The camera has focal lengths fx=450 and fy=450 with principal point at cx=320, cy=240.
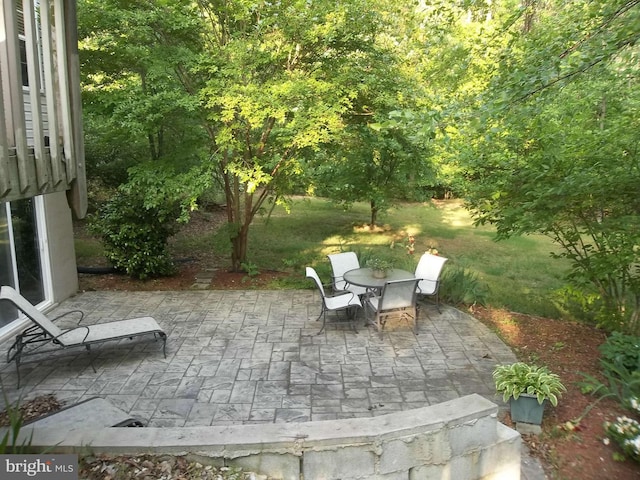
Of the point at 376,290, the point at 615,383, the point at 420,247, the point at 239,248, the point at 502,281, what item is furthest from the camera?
the point at 420,247

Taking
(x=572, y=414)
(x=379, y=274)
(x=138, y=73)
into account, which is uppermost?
(x=138, y=73)

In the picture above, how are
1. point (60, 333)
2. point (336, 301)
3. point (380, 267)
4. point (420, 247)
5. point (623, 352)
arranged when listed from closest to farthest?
point (623, 352) < point (60, 333) < point (336, 301) < point (380, 267) < point (420, 247)

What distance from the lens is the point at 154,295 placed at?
8125mm

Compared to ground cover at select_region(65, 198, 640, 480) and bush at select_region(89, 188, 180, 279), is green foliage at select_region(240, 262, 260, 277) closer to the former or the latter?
ground cover at select_region(65, 198, 640, 480)

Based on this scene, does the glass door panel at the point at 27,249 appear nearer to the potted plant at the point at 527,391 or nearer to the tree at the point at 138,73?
the tree at the point at 138,73

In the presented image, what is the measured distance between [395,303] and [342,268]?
1516 mm

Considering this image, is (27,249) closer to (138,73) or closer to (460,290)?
(138,73)

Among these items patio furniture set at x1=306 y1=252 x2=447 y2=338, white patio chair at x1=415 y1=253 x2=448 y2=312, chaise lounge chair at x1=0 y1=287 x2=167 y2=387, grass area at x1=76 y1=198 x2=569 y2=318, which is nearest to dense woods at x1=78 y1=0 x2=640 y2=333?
white patio chair at x1=415 y1=253 x2=448 y2=312

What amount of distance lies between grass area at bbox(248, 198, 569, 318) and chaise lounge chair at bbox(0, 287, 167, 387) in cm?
362

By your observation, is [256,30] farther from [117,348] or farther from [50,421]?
[50,421]

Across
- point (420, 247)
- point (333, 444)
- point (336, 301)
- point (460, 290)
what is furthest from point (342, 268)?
point (420, 247)

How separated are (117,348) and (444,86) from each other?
7416 mm

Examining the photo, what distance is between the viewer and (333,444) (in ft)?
9.81

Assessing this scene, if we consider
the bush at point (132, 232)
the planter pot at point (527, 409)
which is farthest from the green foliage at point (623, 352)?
the bush at point (132, 232)
